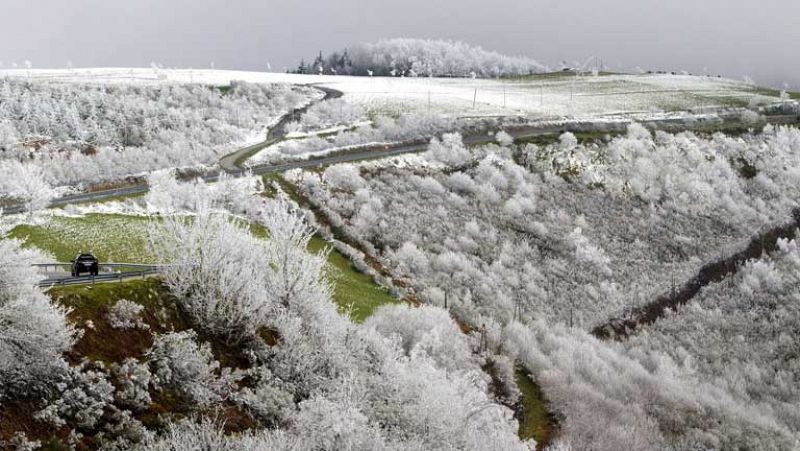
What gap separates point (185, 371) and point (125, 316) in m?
2.98

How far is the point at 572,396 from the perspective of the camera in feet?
103

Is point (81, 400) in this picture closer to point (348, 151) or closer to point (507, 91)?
point (348, 151)

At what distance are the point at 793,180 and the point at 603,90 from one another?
72.0 meters

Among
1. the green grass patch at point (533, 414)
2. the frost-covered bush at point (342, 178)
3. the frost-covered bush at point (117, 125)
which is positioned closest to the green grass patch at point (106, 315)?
the green grass patch at point (533, 414)

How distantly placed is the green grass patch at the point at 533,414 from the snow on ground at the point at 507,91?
74.1 m

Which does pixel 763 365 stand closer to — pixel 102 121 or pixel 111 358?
pixel 111 358

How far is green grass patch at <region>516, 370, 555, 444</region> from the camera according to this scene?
94.6 ft

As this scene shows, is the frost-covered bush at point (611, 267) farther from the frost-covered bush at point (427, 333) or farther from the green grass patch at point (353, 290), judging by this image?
the frost-covered bush at point (427, 333)

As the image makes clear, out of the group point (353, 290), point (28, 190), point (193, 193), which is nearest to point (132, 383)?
point (353, 290)

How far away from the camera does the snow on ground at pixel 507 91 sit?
4279 inches

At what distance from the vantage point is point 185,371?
62.3 feet

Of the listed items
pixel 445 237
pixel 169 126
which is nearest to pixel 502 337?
pixel 445 237

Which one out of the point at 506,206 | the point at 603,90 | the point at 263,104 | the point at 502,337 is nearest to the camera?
the point at 502,337

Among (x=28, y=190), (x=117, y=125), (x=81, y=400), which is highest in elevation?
(x=117, y=125)
